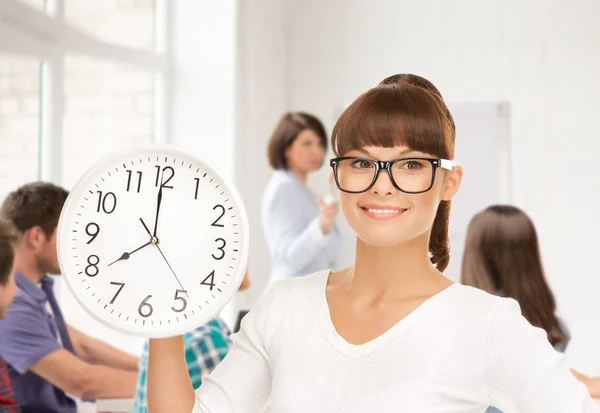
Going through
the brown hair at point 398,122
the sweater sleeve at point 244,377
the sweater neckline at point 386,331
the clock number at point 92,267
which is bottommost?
A: the sweater sleeve at point 244,377

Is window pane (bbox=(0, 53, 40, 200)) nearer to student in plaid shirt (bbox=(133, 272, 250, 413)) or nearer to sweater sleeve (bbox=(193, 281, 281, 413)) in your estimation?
student in plaid shirt (bbox=(133, 272, 250, 413))

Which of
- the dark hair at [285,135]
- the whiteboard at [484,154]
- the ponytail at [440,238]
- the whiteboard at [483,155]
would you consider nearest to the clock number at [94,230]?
the ponytail at [440,238]

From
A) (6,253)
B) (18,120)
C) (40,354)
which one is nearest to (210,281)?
(6,253)

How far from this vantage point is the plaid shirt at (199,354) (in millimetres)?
1898

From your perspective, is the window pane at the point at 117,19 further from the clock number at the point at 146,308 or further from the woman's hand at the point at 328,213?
the clock number at the point at 146,308

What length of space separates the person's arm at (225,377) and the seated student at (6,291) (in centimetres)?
103

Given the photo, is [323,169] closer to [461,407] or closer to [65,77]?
[65,77]

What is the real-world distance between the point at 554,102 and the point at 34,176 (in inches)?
119

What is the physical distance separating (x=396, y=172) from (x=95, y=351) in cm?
184

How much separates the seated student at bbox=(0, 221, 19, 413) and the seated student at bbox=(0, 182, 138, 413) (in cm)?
8

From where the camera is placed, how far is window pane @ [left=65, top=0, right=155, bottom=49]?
132 inches

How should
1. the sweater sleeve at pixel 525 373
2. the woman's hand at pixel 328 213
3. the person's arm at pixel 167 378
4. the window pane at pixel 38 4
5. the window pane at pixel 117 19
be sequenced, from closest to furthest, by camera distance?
1. the sweater sleeve at pixel 525 373
2. the person's arm at pixel 167 378
3. the window pane at pixel 38 4
4. the window pane at pixel 117 19
5. the woman's hand at pixel 328 213

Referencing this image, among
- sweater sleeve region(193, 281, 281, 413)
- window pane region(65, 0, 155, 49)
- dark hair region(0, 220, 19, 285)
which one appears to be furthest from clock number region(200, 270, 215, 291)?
window pane region(65, 0, 155, 49)

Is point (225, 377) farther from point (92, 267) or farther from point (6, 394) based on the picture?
point (6, 394)
